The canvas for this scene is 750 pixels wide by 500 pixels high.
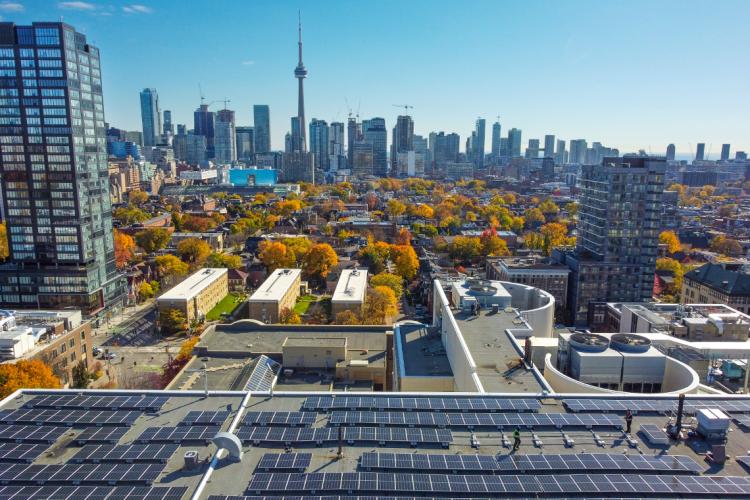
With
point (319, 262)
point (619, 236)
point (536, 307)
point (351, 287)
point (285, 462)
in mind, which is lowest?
point (351, 287)

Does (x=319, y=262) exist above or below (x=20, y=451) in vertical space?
below

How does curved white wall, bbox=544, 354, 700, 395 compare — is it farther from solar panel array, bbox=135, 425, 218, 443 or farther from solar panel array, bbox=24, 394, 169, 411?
solar panel array, bbox=24, 394, 169, 411

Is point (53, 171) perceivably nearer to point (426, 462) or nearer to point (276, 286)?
point (276, 286)

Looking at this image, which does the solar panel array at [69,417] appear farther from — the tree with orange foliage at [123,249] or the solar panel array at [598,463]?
the tree with orange foliage at [123,249]

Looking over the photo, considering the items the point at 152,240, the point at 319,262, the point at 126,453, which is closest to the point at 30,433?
the point at 126,453

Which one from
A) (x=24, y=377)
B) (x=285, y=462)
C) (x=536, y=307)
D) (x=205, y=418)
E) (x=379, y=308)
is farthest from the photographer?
(x=379, y=308)

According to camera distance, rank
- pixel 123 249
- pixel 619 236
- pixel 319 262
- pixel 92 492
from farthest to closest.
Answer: pixel 123 249
pixel 319 262
pixel 619 236
pixel 92 492

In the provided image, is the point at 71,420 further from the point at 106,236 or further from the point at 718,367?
the point at 106,236
